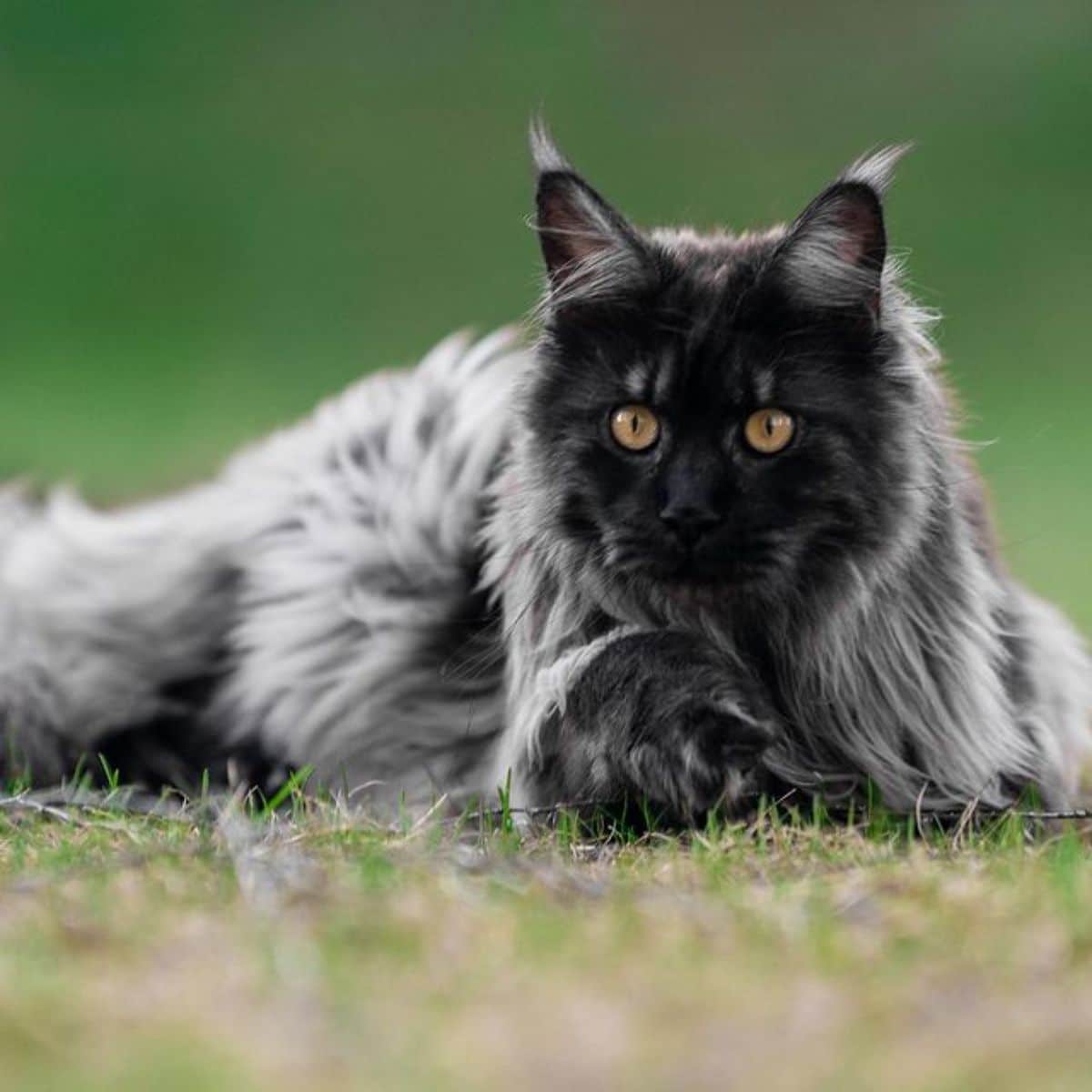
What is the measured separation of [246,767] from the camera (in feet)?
14.7

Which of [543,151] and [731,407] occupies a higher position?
[543,151]

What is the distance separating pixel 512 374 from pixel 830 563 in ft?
5.14

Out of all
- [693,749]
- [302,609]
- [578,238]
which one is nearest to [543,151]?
[578,238]

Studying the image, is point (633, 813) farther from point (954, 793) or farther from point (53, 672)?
point (53, 672)

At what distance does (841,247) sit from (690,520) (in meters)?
0.61

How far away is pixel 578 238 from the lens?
3.59 metres

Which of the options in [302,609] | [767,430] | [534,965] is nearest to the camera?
[534,965]

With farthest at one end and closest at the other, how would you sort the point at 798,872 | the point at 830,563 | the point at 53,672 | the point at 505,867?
1. the point at 53,672
2. the point at 830,563
3. the point at 798,872
4. the point at 505,867

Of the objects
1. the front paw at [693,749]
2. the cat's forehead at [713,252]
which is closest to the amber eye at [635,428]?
the cat's forehead at [713,252]

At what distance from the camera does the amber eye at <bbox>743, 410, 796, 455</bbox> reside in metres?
3.36

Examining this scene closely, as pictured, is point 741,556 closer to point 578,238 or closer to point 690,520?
point 690,520

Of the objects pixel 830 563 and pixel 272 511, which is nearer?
pixel 830 563

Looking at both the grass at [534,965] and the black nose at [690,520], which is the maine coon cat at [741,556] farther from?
the grass at [534,965]

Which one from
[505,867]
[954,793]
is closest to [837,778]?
[954,793]
